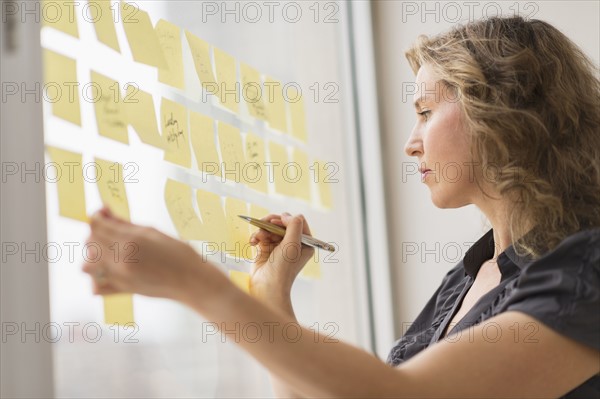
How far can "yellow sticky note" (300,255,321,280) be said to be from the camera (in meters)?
1.45

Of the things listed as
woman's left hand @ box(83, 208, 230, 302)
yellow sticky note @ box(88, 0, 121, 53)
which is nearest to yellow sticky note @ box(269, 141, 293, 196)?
yellow sticky note @ box(88, 0, 121, 53)

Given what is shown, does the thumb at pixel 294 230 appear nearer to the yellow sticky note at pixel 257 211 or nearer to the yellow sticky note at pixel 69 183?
the yellow sticky note at pixel 257 211

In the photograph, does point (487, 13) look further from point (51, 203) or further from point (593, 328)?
point (51, 203)

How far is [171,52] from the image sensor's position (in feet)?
3.59

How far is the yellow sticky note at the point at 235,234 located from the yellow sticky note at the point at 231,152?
4 centimetres

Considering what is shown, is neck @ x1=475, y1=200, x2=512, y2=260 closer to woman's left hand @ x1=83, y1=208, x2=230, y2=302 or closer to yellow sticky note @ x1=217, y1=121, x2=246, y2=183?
yellow sticky note @ x1=217, y1=121, x2=246, y2=183

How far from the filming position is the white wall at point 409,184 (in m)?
1.68

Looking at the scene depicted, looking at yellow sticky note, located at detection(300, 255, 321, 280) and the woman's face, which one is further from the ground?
the woman's face

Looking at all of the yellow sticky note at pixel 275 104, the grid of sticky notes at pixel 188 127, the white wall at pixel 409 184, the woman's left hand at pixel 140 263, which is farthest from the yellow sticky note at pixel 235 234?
the white wall at pixel 409 184

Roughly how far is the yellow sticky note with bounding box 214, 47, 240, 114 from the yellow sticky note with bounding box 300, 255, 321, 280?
0.36 metres

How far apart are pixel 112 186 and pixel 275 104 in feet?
1.63

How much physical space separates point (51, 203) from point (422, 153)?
540 millimetres

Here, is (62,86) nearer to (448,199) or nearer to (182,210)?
(182,210)

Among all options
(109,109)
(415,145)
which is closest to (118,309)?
(109,109)
